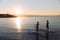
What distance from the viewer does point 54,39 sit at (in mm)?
32688

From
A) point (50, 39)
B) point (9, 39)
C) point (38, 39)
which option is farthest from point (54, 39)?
Result: point (9, 39)

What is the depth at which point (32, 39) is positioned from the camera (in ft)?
108

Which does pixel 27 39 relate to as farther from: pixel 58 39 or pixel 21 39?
pixel 58 39

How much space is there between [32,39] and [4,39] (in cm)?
494

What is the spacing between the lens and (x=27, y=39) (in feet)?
109

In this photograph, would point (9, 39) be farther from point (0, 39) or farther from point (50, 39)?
point (50, 39)

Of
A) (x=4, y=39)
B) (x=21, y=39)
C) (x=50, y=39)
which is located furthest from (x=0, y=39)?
(x=50, y=39)

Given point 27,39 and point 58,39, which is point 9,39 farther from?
point 58,39

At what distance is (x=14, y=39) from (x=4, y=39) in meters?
1.75

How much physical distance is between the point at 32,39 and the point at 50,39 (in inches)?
122

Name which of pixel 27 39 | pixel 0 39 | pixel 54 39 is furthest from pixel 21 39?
pixel 54 39

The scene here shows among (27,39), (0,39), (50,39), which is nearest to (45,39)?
(50,39)

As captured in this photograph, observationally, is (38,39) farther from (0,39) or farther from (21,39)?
(0,39)

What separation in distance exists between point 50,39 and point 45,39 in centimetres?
91
